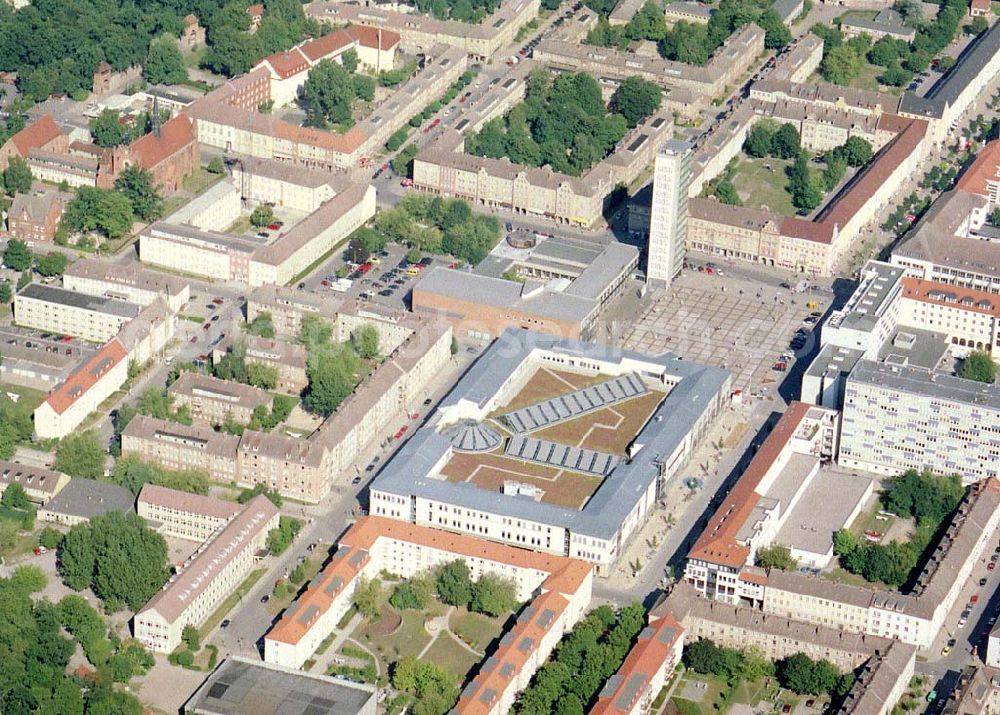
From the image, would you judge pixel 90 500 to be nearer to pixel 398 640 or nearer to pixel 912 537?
pixel 398 640

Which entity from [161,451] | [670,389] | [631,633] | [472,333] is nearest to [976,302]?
[670,389]

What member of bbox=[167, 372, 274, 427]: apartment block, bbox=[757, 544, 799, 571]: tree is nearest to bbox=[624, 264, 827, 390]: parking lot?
bbox=[757, 544, 799, 571]: tree

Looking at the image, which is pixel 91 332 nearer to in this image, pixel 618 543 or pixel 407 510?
pixel 407 510

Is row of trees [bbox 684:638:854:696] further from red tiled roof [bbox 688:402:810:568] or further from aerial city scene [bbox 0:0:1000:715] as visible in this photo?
red tiled roof [bbox 688:402:810:568]

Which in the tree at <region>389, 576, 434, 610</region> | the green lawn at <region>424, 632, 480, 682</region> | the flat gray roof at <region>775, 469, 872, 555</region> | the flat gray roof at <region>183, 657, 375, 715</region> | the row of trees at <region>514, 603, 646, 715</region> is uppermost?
the flat gray roof at <region>183, 657, 375, 715</region>

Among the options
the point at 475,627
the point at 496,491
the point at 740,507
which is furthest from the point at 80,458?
the point at 740,507

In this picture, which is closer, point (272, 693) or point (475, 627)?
point (272, 693)
